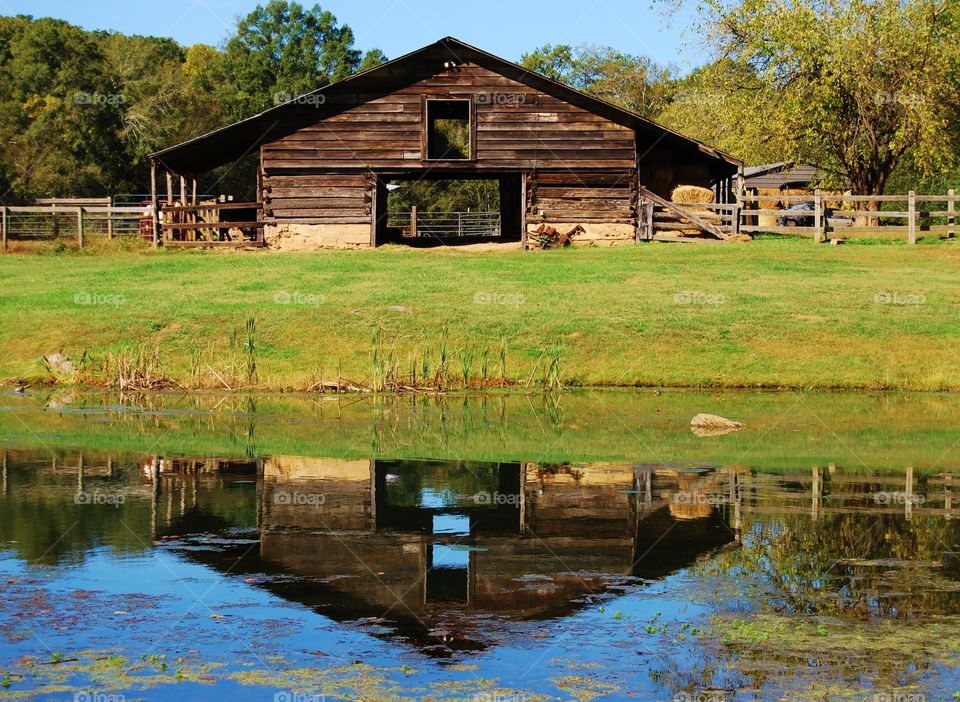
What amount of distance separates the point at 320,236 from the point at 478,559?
3185cm

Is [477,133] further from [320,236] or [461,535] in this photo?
[461,535]

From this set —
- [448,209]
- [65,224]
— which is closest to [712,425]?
[65,224]

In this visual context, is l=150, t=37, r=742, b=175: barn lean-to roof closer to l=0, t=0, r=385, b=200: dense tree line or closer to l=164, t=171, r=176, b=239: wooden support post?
l=164, t=171, r=176, b=239: wooden support post

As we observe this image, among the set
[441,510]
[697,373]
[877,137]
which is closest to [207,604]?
[441,510]

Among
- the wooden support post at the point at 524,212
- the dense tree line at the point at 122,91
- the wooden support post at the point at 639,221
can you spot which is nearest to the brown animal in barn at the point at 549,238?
the wooden support post at the point at 524,212

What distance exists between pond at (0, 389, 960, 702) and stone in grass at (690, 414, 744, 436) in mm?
293

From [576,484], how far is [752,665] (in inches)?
259

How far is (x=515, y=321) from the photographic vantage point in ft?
88.0

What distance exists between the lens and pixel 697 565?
1112cm

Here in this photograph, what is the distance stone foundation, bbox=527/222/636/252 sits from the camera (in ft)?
140

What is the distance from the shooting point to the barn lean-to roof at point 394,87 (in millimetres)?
40688

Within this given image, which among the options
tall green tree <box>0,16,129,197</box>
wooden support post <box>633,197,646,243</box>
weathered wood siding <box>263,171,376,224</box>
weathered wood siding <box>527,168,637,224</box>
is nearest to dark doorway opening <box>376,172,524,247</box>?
weathered wood siding <box>263,171,376,224</box>

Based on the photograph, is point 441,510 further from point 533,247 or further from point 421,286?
point 533,247

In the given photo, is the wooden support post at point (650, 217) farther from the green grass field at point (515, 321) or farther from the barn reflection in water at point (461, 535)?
the barn reflection in water at point (461, 535)
